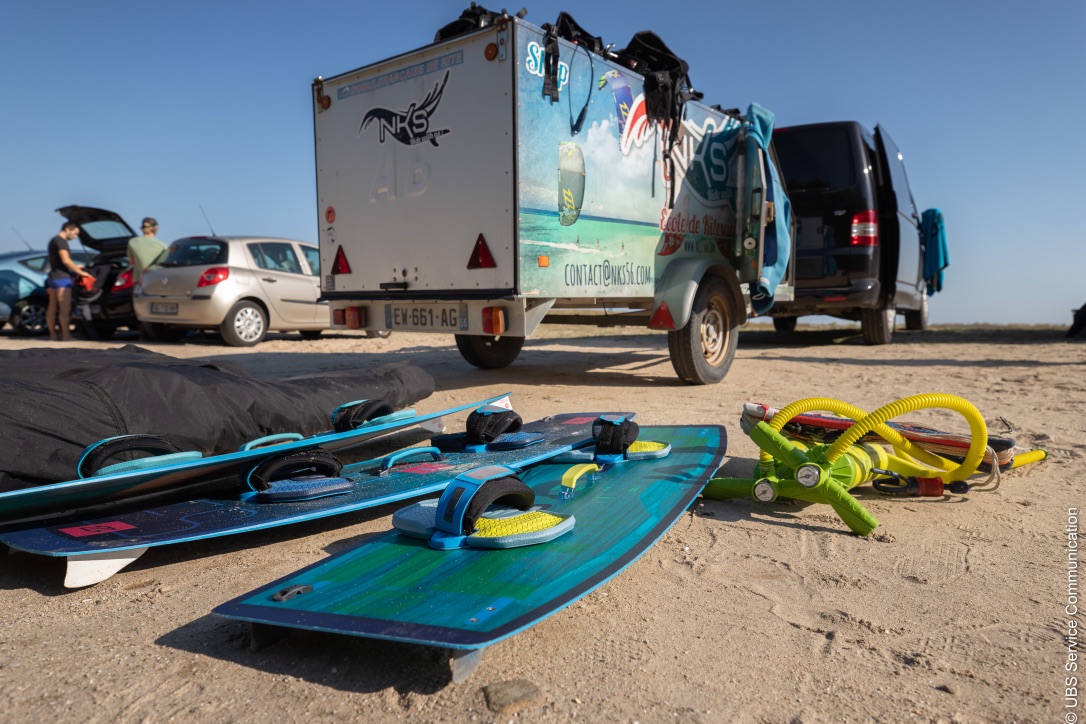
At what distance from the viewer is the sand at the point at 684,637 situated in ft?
5.46

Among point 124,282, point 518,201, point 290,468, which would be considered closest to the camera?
point 290,468

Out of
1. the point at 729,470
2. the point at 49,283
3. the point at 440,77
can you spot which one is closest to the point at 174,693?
the point at 729,470

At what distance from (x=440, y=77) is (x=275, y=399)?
2799 mm

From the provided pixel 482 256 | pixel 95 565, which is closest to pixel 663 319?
pixel 482 256

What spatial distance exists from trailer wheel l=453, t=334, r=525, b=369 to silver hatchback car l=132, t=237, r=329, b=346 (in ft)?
9.57

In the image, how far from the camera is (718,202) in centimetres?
709

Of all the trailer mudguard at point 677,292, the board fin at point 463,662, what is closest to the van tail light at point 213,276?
the trailer mudguard at point 677,292

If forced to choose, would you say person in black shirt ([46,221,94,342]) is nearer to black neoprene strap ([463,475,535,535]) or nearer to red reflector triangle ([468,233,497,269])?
red reflector triangle ([468,233,497,269])

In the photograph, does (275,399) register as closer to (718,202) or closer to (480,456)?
(480,456)

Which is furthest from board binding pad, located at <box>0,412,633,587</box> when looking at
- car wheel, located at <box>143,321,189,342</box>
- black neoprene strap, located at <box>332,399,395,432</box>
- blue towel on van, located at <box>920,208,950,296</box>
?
blue towel on van, located at <box>920,208,950,296</box>

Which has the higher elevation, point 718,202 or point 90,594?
point 718,202

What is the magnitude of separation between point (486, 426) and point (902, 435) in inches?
72.6

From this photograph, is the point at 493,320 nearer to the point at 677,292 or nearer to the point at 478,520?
the point at 677,292

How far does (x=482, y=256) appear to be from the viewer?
5227 mm
